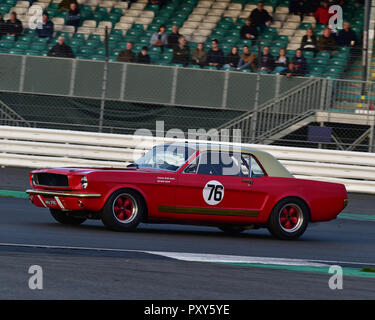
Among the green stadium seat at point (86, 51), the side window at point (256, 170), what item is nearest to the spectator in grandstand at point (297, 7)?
the green stadium seat at point (86, 51)

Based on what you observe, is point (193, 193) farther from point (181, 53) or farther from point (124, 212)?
point (181, 53)

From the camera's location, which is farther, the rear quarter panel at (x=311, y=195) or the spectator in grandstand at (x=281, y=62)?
the spectator in grandstand at (x=281, y=62)

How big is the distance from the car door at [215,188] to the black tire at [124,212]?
54 cm

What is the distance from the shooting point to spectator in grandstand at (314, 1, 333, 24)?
79.2 feet

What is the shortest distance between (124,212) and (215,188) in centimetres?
125

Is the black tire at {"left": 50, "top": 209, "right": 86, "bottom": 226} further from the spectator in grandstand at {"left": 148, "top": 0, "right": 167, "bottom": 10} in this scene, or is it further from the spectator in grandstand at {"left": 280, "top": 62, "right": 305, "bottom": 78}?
the spectator in grandstand at {"left": 148, "top": 0, "right": 167, "bottom": 10}

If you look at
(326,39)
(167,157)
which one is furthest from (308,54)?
(167,157)

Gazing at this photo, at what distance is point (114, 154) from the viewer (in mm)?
18297

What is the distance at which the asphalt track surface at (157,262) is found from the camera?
6.50 m

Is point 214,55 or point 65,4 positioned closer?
point 214,55

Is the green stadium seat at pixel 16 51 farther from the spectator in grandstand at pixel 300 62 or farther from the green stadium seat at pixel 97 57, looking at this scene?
the spectator in grandstand at pixel 300 62

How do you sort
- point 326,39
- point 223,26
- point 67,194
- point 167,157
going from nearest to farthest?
point 67,194
point 167,157
point 326,39
point 223,26

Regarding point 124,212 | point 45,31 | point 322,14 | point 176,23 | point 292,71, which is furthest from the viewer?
point 176,23
